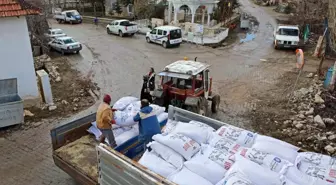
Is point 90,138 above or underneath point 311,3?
underneath

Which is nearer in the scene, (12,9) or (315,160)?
(315,160)

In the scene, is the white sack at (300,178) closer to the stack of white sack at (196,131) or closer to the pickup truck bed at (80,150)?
the stack of white sack at (196,131)

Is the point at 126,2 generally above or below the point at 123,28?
above

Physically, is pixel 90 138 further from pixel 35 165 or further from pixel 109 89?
pixel 109 89

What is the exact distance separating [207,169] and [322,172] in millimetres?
1544

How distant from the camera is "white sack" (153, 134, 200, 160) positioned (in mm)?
4602

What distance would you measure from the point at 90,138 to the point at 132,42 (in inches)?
634

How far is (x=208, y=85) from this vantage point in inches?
382

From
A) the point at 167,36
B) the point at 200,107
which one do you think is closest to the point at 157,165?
the point at 200,107

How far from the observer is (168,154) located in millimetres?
4605

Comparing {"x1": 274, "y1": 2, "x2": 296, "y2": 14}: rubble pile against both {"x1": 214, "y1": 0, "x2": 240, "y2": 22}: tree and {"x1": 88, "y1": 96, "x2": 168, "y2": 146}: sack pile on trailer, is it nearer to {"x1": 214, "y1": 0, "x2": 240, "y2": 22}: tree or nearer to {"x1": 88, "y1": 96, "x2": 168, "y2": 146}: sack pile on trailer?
{"x1": 214, "y1": 0, "x2": 240, "y2": 22}: tree

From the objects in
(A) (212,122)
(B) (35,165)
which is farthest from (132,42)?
(A) (212,122)

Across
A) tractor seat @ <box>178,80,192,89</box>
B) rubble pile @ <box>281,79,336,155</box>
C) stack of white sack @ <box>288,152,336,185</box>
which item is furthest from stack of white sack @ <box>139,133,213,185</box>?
rubble pile @ <box>281,79,336,155</box>

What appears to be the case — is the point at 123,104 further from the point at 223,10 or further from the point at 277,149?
the point at 223,10
